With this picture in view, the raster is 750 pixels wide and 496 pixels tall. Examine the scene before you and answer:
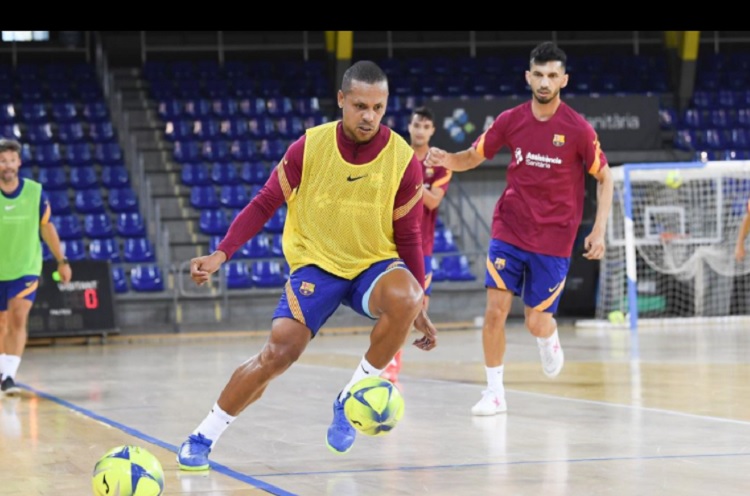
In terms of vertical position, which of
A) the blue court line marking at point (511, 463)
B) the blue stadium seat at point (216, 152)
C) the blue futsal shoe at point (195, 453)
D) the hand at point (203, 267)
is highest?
the hand at point (203, 267)

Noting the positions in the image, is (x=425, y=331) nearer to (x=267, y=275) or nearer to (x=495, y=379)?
(x=495, y=379)

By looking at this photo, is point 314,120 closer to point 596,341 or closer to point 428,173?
point 596,341

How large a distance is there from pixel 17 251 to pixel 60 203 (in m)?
10.9

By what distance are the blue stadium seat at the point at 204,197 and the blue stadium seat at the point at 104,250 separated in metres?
1.97

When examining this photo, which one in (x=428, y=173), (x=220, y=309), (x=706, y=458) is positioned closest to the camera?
(x=706, y=458)

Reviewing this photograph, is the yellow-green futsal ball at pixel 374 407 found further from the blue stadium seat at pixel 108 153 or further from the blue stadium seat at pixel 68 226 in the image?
the blue stadium seat at pixel 108 153

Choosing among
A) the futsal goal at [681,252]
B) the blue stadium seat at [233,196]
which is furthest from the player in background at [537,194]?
the blue stadium seat at [233,196]

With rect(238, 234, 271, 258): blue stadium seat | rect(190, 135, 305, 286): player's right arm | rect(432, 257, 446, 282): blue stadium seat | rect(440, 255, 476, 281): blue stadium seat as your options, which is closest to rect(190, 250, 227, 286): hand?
rect(190, 135, 305, 286): player's right arm

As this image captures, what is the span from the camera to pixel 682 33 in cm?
2539

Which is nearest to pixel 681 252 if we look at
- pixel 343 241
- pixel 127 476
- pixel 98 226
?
pixel 98 226

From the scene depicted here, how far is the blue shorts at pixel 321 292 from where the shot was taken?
5281mm

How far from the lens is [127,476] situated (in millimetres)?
4285
